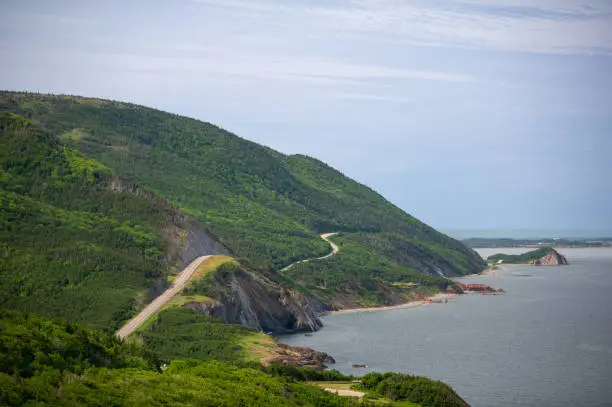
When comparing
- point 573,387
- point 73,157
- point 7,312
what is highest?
point 73,157

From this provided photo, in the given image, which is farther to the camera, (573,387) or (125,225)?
(125,225)

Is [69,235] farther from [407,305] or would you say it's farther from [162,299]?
[407,305]

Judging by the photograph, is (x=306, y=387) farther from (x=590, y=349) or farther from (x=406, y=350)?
(x=590, y=349)

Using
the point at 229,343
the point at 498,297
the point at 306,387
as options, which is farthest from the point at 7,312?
the point at 498,297

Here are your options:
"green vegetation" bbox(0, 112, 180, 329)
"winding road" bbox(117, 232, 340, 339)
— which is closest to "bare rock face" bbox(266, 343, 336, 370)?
"winding road" bbox(117, 232, 340, 339)

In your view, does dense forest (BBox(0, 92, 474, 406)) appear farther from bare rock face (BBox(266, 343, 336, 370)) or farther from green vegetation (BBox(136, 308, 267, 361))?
bare rock face (BBox(266, 343, 336, 370))
